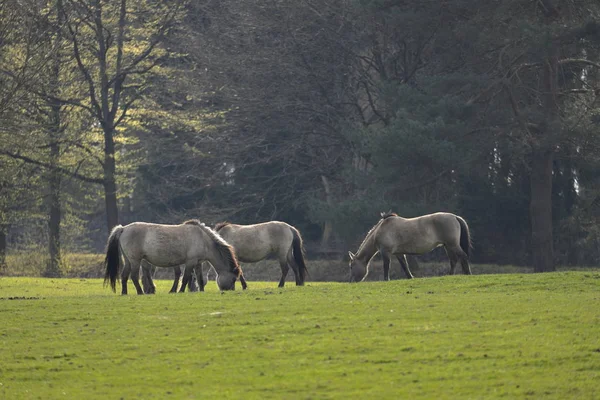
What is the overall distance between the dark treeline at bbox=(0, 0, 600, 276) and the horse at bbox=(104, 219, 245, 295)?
980cm

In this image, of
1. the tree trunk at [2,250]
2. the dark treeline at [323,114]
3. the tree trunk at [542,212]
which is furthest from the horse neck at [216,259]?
the tree trunk at [2,250]

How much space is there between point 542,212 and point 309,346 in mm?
25890

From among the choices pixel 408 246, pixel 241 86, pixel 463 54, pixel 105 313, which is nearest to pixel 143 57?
pixel 241 86

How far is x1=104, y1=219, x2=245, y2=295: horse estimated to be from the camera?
78.3ft

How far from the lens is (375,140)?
39188 mm

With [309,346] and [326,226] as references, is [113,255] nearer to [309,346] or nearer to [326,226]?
[309,346]

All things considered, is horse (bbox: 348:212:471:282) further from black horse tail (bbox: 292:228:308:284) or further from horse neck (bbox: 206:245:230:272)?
horse neck (bbox: 206:245:230:272)

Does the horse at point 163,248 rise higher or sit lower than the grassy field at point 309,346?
higher

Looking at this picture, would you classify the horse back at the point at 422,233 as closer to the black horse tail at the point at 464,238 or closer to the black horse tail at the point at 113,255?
the black horse tail at the point at 464,238

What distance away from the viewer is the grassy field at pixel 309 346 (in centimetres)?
1273

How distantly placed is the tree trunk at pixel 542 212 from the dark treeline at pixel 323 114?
0.05 meters

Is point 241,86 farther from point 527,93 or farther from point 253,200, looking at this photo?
point 527,93

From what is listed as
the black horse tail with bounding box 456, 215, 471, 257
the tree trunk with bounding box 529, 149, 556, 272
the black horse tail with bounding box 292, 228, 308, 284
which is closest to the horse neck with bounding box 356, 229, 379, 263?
the black horse tail with bounding box 292, 228, 308, 284

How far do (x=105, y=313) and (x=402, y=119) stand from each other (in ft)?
69.8
